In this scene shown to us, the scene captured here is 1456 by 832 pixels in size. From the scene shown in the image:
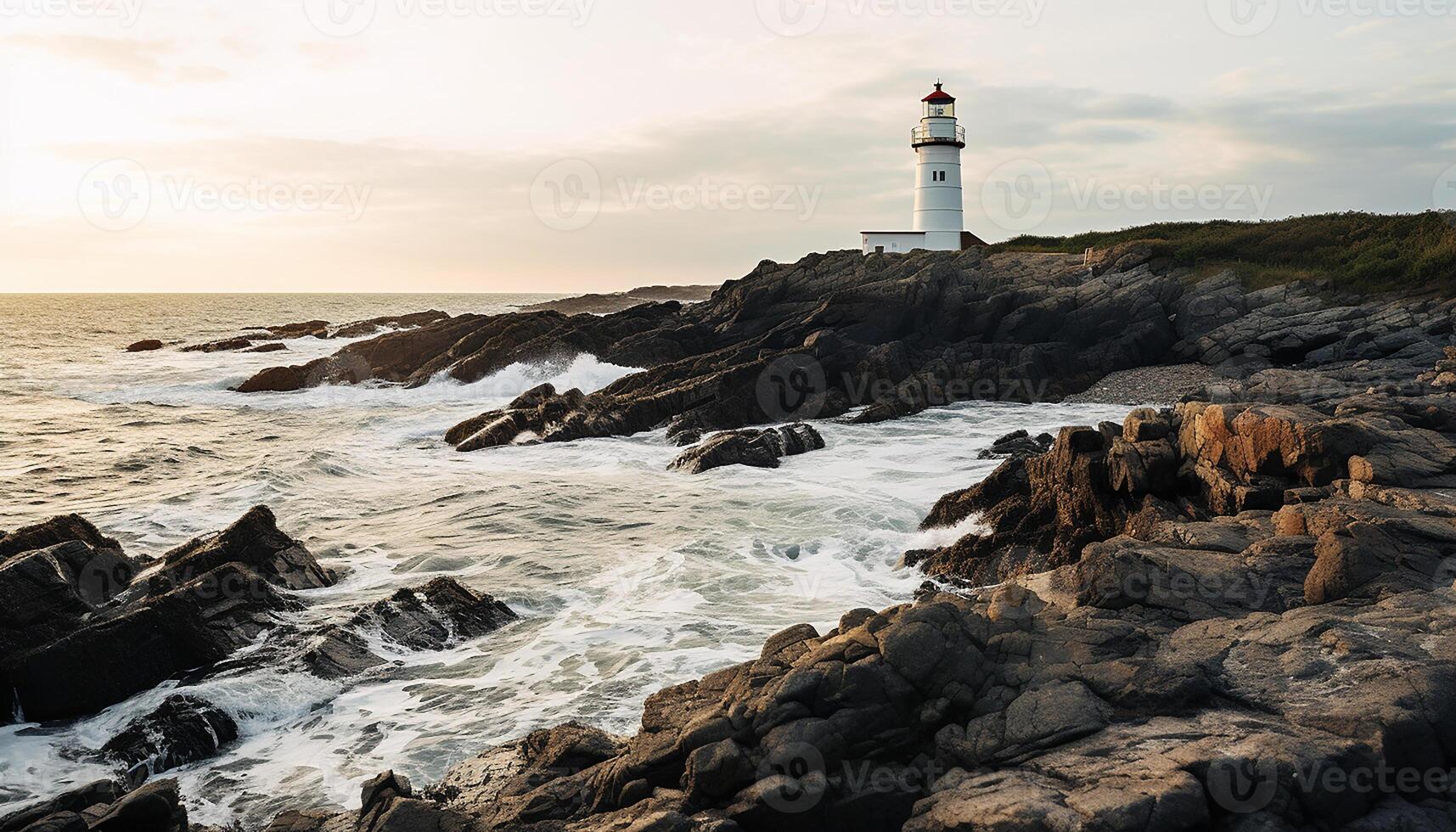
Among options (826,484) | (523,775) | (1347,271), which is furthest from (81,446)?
(1347,271)

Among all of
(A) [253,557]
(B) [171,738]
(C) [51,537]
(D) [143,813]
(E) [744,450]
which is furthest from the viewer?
(E) [744,450]

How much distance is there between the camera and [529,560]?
1608cm

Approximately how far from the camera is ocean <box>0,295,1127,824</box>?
966cm

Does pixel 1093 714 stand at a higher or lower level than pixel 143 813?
higher

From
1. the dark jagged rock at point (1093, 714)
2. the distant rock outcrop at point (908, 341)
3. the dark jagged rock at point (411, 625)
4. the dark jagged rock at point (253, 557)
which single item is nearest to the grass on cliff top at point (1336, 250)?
the distant rock outcrop at point (908, 341)

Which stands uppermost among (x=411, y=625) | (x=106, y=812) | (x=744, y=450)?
(x=744, y=450)

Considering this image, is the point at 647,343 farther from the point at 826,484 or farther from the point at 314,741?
the point at 314,741

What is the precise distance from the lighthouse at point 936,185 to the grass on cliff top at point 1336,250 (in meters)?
11.6

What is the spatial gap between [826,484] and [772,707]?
13.5m

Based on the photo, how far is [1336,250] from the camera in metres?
38.9

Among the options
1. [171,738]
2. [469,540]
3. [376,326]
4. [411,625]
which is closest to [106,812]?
[171,738]

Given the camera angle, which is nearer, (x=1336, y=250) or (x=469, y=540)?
(x=469, y=540)

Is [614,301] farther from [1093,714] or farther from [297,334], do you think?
[1093,714]

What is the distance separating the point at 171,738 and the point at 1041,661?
8.71 metres
